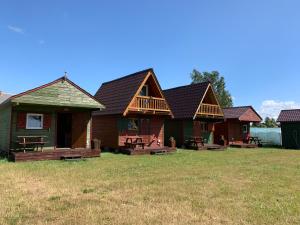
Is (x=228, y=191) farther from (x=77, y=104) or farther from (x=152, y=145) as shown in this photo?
(x=152, y=145)

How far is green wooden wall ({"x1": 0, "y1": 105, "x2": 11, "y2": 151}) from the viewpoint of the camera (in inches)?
676

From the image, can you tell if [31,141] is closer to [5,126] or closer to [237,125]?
[5,126]

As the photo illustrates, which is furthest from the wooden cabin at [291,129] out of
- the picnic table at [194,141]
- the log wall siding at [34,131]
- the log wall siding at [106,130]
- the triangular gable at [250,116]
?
the log wall siding at [34,131]

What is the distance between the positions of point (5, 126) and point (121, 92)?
8.66 metres

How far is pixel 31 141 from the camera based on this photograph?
1694 cm

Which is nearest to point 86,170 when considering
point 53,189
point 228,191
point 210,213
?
point 53,189

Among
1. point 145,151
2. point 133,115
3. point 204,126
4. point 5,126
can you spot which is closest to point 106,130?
point 133,115

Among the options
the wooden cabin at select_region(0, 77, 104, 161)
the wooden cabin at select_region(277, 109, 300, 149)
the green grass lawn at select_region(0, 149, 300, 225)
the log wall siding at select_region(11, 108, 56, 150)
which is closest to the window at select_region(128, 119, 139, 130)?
the wooden cabin at select_region(0, 77, 104, 161)

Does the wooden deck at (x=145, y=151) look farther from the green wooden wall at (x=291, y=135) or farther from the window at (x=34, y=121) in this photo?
the green wooden wall at (x=291, y=135)

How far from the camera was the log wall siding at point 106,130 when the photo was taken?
72.3 ft

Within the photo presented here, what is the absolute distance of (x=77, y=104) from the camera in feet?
57.9

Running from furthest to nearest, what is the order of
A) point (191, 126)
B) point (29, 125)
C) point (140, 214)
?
1. point (191, 126)
2. point (29, 125)
3. point (140, 214)

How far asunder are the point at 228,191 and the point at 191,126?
63.4 ft

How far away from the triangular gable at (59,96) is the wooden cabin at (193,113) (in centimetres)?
1043
